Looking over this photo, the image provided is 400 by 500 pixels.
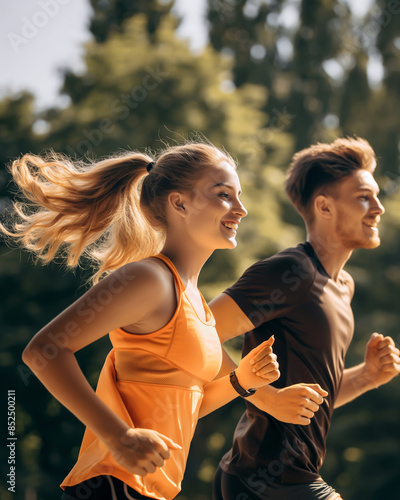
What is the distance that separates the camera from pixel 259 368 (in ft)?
6.11

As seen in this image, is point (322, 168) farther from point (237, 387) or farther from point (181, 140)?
point (181, 140)

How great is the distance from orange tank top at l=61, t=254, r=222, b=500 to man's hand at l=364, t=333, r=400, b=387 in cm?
105

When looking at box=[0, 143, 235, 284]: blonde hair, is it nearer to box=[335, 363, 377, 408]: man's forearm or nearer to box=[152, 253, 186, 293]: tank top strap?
box=[152, 253, 186, 293]: tank top strap

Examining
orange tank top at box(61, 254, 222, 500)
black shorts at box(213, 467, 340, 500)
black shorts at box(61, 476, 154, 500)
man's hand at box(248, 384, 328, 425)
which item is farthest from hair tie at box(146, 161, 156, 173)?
black shorts at box(213, 467, 340, 500)

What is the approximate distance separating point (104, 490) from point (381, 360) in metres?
1.36

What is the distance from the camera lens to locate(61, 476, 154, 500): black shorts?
169 centimetres

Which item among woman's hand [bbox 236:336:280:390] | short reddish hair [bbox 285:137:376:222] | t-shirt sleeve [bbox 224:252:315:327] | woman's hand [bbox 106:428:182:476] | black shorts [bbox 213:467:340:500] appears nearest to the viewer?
woman's hand [bbox 106:428:182:476]

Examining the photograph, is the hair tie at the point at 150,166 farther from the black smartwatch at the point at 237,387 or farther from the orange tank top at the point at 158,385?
the black smartwatch at the point at 237,387

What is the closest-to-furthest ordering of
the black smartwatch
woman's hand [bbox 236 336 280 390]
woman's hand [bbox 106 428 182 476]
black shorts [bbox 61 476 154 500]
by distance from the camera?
woman's hand [bbox 106 428 182 476] → black shorts [bbox 61 476 154 500] → woman's hand [bbox 236 336 280 390] → the black smartwatch

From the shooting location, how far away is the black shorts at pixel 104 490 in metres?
1.69

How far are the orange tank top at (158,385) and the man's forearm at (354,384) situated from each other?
3.46 ft

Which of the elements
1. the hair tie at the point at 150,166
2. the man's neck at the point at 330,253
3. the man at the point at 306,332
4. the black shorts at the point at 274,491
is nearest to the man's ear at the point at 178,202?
the hair tie at the point at 150,166

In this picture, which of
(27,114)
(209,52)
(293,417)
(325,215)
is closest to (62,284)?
(27,114)

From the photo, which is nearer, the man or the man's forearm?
the man
